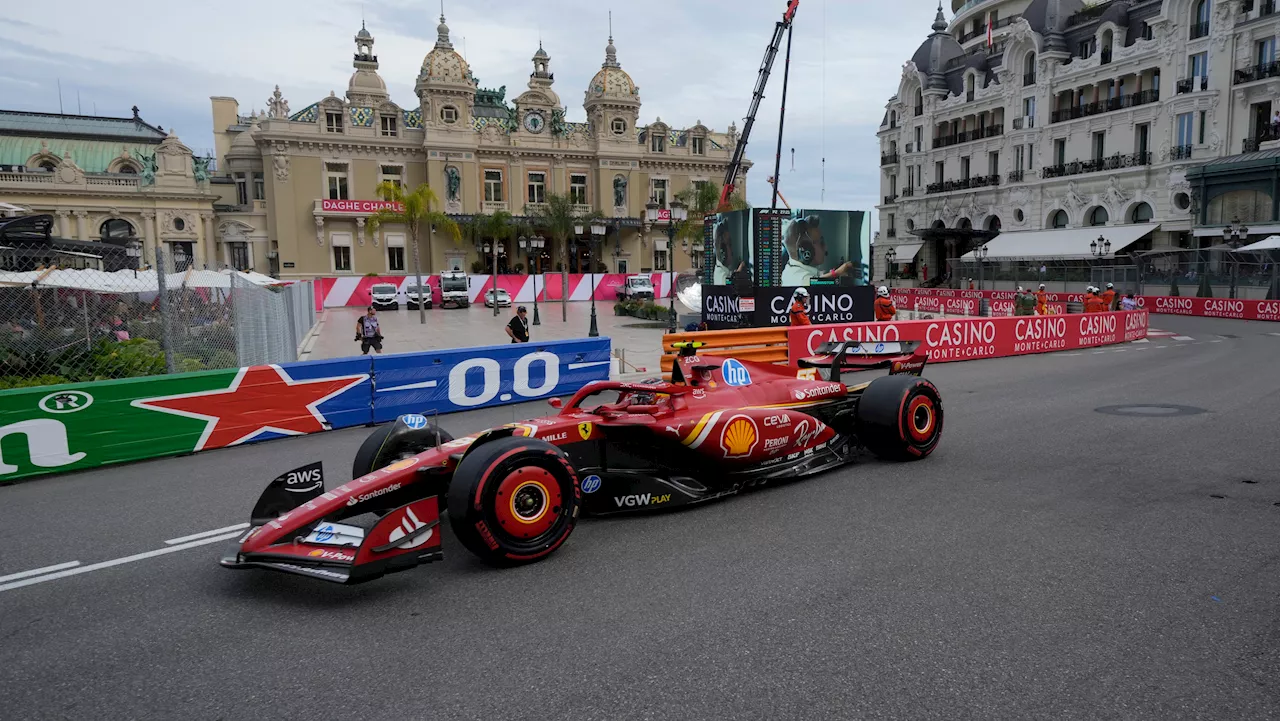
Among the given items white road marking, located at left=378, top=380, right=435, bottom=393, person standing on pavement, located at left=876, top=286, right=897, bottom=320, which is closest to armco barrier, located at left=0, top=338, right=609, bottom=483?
white road marking, located at left=378, top=380, right=435, bottom=393

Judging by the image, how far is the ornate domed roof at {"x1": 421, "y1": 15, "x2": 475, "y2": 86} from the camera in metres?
58.4

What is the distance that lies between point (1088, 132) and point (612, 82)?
34191 mm

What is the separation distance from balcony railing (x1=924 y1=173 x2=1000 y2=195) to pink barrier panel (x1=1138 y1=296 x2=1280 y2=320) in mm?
20070

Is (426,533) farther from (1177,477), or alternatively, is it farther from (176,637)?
(1177,477)

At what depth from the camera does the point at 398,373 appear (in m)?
11.7

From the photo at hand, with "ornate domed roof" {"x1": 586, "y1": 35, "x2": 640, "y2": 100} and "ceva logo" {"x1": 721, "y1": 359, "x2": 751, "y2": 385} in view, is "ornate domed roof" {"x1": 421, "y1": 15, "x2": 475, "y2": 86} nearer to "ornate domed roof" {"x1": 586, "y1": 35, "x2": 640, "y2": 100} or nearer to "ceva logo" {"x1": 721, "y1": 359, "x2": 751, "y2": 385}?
"ornate domed roof" {"x1": 586, "y1": 35, "x2": 640, "y2": 100}

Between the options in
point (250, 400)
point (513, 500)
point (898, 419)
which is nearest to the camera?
point (513, 500)

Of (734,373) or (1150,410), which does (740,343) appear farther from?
(734,373)

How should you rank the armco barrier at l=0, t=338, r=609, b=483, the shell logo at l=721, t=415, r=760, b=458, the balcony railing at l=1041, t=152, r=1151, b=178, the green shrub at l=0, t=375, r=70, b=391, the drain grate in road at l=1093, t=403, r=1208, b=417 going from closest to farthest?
the shell logo at l=721, t=415, r=760, b=458
the armco barrier at l=0, t=338, r=609, b=483
the green shrub at l=0, t=375, r=70, b=391
the drain grate in road at l=1093, t=403, r=1208, b=417
the balcony railing at l=1041, t=152, r=1151, b=178

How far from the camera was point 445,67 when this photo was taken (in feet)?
193

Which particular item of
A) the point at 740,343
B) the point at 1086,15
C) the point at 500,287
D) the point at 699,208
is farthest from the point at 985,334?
the point at 1086,15

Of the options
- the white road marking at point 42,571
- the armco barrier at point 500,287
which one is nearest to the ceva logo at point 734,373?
the white road marking at point 42,571

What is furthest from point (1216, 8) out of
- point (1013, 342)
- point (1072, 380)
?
point (1072, 380)

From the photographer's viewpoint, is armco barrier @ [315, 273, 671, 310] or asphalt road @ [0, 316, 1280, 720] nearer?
asphalt road @ [0, 316, 1280, 720]
